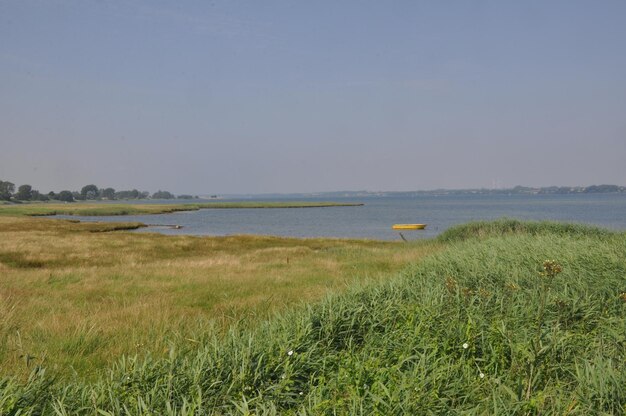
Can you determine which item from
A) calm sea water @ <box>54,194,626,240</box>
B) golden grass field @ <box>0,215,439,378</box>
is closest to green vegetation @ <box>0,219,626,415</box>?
golden grass field @ <box>0,215,439,378</box>

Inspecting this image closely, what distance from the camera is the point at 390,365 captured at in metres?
6.00

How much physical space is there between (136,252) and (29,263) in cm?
640

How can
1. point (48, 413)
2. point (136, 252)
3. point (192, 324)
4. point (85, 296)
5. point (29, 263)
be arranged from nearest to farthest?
point (48, 413), point (192, 324), point (85, 296), point (29, 263), point (136, 252)

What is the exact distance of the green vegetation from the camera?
467 cm

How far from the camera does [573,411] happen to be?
173 inches

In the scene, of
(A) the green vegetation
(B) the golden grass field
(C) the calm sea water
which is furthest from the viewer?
(C) the calm sea water

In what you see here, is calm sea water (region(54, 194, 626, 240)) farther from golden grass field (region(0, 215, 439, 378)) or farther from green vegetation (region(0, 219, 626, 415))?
green vegetation (region(0, 219, 626, 415))

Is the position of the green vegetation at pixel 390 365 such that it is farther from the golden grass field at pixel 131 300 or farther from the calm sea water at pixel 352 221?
the calm sea water at pixel 352 221

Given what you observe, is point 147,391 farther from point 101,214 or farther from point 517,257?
point 101,214

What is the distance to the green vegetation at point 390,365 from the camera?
4668 mm

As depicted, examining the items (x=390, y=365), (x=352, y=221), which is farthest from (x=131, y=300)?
(x=352, y=221)

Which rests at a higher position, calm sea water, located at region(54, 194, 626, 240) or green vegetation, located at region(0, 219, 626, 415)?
green vegetation, located at region(0, 219, 626, 415)

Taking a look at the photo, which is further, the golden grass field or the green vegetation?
the golden grass field

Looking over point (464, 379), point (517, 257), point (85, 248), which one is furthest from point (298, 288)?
point (85, 248)
